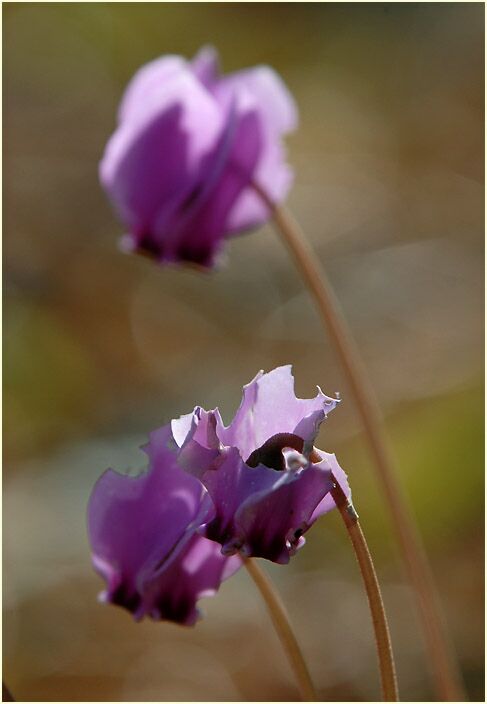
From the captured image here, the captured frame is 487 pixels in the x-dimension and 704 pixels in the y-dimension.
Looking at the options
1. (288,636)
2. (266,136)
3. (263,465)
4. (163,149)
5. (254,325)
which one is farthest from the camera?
(254,325)

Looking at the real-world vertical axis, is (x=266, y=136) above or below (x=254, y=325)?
below

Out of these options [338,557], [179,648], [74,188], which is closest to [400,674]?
[338,557]

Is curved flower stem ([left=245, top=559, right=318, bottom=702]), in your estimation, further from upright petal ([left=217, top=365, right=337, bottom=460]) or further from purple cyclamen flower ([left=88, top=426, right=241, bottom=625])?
upright petal ([left=217, top=365, right=337, bottom=460])

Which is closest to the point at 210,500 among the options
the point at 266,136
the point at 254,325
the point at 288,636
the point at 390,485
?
the point at 288,636

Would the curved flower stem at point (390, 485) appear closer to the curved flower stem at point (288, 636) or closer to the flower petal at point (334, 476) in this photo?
the curved flower stem at point (288, 636)

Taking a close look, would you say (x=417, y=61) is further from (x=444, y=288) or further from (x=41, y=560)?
(x=41, y=560)

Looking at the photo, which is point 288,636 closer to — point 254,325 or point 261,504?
point 261,504
